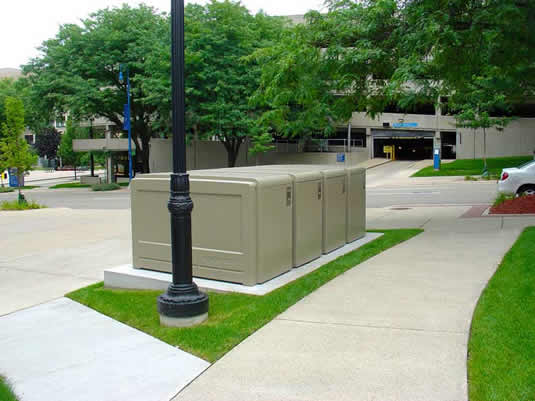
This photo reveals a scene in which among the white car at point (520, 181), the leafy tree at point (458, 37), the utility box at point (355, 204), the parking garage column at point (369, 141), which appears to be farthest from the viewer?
the parking garage column at point (369, 141)

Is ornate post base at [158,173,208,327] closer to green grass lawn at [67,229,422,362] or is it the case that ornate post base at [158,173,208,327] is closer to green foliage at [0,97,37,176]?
green grass lawn at [67,229,422,362]

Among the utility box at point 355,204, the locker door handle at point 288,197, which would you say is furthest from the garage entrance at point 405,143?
the locker door handle at point 288,197

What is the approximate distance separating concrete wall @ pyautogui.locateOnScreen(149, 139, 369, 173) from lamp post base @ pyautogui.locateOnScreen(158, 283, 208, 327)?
125ft

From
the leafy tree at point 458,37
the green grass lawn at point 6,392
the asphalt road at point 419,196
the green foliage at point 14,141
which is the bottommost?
the green grass lawn at point 6,392

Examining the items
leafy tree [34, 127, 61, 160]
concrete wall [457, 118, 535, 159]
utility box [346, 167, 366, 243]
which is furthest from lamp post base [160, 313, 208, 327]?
leafy tree [34, 127, 61, 160]

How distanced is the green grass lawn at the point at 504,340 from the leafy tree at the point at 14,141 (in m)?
21.0

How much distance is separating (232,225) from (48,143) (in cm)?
8487

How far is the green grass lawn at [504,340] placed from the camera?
403 centimetres

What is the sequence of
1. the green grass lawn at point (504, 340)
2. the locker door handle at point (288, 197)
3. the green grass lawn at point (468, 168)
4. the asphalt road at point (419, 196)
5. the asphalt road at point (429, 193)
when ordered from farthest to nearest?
1. the green grass lawn at point (468, 168)
2. the asphalt road at point (419, 196)
3. the asphalt road at point (429, 193)
4. the locker door handle at point (288, 197)
5. the green grass lawn at point (504, 340)

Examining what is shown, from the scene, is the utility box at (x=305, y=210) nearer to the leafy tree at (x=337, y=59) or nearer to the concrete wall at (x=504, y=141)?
the leafy tree at (x=337, y=59)

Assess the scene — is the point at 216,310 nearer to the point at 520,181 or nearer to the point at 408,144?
the point at 520,181

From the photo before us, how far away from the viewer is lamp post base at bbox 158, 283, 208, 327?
18.6 feet

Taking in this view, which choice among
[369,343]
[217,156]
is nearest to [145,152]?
[217,156]

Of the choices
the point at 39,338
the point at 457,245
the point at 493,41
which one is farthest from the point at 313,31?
the point at 39,338
